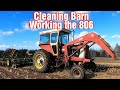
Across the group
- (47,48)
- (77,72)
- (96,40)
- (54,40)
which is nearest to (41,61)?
(47,48)

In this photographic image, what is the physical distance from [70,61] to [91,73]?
3.52ft

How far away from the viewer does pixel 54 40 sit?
11273mm

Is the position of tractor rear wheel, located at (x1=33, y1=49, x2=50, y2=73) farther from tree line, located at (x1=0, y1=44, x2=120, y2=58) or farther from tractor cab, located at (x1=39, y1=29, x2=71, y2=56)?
tree line, located at (x1=0, y1=44, x2=120, y2=58)

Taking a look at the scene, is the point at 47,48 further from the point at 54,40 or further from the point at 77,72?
the point at 77,72

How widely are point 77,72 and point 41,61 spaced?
7.77 ft

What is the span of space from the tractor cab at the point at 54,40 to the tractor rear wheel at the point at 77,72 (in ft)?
5.43

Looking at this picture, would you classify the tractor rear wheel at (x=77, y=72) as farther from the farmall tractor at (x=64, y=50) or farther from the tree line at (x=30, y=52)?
the tree line at (x=30, y=52)

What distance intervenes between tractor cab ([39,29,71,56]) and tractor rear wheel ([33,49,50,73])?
12.2 inches

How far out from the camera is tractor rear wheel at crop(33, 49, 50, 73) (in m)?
11.2

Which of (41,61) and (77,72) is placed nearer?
(77,72)

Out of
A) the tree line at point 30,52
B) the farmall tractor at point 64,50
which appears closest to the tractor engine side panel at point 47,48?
the farmall tractor at point 64,50

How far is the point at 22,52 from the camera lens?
43.1ft
